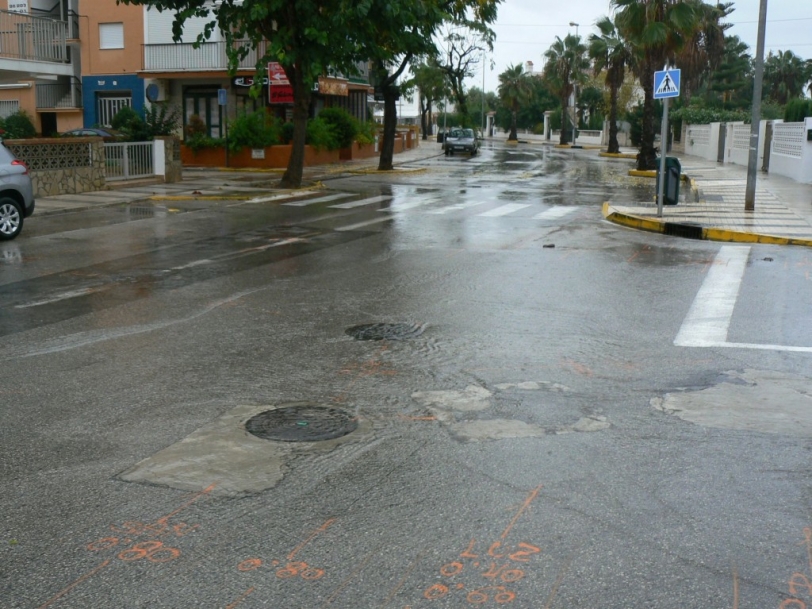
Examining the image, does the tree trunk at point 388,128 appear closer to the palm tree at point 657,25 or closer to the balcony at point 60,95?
the palm tree at point 657,25

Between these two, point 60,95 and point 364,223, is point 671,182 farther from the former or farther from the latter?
point 60,95

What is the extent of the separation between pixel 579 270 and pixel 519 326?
3.65m

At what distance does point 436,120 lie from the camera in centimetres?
13638

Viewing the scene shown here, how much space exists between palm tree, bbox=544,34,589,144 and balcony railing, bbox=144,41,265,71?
4580cm

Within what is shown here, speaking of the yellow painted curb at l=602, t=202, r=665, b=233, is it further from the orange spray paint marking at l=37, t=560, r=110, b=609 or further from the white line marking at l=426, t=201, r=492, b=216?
the orange spray paint marking at l=37, t=560, r=110, b=609

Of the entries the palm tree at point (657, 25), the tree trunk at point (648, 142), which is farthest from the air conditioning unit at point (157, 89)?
the tree trunk at point (648, 142)

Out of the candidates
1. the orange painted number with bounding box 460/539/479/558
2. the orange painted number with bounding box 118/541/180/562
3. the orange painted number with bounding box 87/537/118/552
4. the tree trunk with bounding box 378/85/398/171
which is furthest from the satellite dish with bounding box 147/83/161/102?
the orange painted number with bounding box 460/539/479/558

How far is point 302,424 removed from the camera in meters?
6.04

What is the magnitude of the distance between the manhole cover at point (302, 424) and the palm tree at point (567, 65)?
7554cm

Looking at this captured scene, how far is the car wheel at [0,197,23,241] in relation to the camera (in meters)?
15.4

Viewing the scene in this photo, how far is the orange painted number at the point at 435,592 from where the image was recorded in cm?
386

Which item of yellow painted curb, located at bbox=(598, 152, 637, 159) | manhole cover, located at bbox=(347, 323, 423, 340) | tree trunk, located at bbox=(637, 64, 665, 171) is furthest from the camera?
yellow painted curb, located at bbox=(598, 152, 637, 159)

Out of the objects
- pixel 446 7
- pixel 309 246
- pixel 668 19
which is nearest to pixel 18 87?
pixel 446 7

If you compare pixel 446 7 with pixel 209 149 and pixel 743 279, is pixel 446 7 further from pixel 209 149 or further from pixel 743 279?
pixel 743 279
